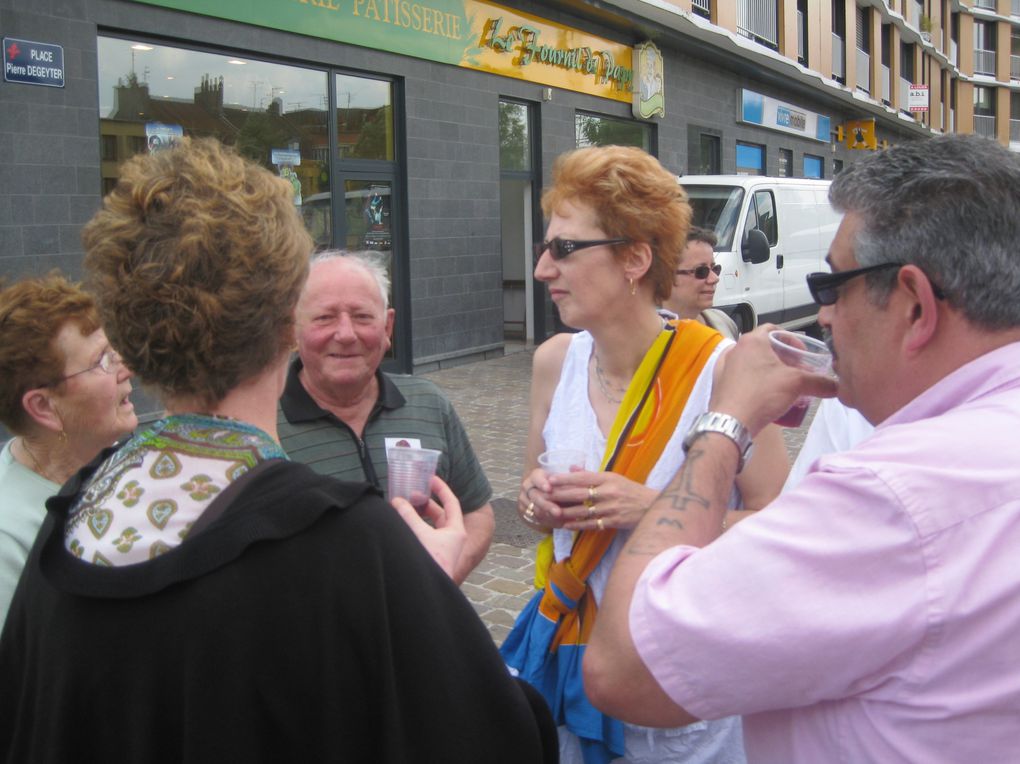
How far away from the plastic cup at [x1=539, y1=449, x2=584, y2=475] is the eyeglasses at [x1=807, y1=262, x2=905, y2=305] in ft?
2.79

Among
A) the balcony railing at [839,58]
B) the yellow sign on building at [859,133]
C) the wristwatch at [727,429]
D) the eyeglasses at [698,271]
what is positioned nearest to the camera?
the wristwatch at [727,429]

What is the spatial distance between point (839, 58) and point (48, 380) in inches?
1074

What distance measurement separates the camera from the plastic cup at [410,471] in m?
1.88

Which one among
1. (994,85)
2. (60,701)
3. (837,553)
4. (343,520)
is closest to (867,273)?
(837,553)

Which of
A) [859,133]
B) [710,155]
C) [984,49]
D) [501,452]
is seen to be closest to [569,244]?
[501,452]

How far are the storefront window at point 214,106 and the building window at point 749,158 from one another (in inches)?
493

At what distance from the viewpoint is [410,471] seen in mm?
1885

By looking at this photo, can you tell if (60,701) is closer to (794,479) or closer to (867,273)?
(867,273)

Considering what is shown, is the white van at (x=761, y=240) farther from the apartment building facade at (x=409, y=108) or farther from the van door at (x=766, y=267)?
the apartment building facade at (x=409, y=108)

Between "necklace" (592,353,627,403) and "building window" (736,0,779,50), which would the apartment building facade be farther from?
"necklace" (592,353,627,403)

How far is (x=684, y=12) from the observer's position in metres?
15.6

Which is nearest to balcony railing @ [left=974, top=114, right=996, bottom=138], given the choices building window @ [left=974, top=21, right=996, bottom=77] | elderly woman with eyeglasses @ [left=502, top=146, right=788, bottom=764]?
building window @ [left=974, top=21, right=996, bottom=77]

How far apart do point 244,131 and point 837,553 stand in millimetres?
9151

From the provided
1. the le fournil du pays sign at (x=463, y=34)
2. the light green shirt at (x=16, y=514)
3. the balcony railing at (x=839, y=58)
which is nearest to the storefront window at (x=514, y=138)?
the le fournil du pays sign at (x=463, y=34)
